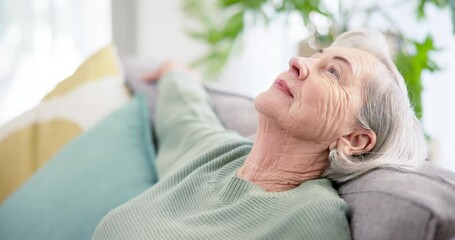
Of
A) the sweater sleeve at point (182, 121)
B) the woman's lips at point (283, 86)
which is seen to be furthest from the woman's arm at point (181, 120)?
the woman's lips at point (283, 86)

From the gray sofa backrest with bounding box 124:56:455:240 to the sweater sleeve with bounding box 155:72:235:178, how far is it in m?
0.54

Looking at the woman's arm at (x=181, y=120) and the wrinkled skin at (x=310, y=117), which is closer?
the wrinkled skin at (x=310, y=117)

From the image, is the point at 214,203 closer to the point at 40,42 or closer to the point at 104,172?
the point at 104,172

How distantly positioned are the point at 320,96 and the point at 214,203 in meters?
0.30

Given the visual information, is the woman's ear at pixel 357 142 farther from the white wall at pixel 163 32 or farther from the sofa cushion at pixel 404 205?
the white wall at pixel 163 32

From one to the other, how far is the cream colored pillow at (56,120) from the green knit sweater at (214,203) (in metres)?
0.42

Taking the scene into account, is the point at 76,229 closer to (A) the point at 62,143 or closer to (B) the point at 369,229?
(A) the point at 62,143

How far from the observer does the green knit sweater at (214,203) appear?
1.03 meters

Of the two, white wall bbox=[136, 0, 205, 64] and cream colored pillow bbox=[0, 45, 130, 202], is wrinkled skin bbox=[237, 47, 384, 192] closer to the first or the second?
cream colored pillow bbox=[0, 45, 130, 202]

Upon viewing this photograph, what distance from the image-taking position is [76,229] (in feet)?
5.05

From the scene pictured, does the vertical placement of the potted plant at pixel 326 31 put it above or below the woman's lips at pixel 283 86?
below

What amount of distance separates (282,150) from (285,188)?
0.08 meters

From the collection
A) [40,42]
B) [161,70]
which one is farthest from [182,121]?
[40,42]

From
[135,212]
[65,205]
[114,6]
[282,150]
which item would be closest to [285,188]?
Result: [282,150]
